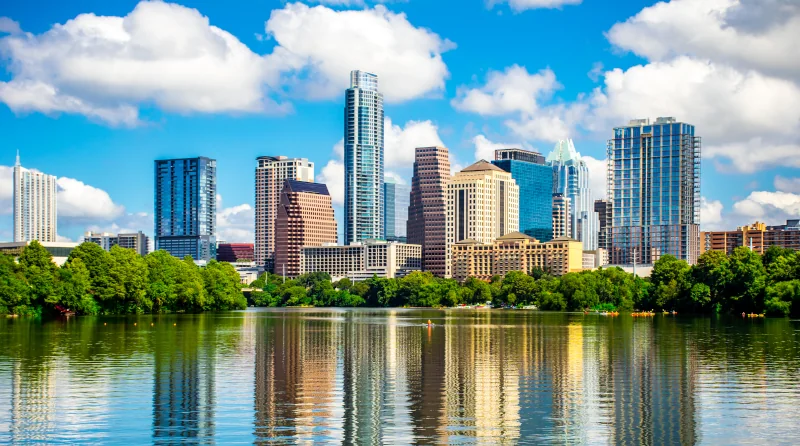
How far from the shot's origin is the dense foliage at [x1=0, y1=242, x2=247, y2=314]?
14988cm

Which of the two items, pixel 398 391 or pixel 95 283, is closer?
pixel 398 391

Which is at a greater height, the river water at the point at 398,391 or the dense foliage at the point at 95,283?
the dense foliage at the point at 95,283

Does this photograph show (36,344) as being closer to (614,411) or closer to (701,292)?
(614,411)

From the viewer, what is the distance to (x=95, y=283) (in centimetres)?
16688

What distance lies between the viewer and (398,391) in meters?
54.6

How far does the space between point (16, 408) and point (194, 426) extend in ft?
36.4

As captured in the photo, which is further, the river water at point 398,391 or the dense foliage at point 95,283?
the dense foliage at point 95,283

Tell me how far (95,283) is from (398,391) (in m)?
125

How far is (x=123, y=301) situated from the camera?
174 meters

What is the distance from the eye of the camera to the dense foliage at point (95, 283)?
150m

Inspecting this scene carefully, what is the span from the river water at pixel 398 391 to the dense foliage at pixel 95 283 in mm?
57083

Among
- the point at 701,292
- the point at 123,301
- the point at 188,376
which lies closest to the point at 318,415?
the point at 188,376

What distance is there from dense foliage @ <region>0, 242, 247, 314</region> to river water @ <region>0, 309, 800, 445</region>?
187 feet

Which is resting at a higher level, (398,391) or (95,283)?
(95,283)
